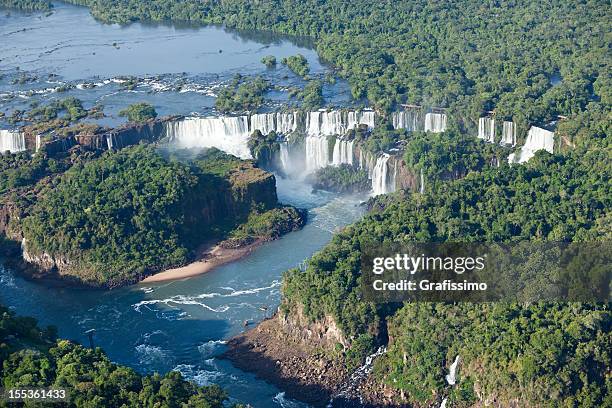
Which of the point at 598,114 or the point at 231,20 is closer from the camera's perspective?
the point at 598,114

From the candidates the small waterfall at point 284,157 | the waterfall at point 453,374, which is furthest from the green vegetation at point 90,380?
the small waterfall at point 284,157

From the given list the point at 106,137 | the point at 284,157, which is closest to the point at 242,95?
the point at 284,157

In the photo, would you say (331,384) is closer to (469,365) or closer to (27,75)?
(469,365)

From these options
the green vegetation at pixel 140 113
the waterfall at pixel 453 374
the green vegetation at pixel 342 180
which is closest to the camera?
the waterfall at pixel 453 374

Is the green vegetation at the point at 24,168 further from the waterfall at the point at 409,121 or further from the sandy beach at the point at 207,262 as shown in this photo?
the waterfall at the point at 409,121

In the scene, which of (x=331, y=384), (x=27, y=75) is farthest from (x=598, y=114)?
(x=27, y=75)

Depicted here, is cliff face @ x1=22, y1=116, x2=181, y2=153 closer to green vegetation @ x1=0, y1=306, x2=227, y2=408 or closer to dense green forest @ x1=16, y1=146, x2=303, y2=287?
dense green forest @ x1=16, y1=146, x2=303, y2=287

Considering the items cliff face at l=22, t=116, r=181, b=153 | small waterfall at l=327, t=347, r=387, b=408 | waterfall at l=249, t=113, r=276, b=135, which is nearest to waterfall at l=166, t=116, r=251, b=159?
waterfall at l=249, t=113, r=276, b=135
